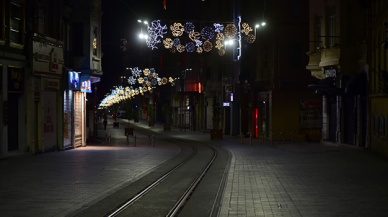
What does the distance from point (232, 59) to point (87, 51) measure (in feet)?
66.1

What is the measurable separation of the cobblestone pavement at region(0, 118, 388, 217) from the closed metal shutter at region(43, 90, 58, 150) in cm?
297

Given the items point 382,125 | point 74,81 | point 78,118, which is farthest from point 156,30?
point 382,125

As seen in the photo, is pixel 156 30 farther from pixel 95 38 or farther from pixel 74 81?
pixel 95 38

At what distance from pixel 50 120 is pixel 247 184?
48.9ft

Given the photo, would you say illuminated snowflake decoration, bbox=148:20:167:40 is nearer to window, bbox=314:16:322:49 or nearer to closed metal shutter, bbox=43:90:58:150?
closed metal shutter, bbox=43:90:58:150

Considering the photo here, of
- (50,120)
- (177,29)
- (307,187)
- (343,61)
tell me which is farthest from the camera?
(343,61)

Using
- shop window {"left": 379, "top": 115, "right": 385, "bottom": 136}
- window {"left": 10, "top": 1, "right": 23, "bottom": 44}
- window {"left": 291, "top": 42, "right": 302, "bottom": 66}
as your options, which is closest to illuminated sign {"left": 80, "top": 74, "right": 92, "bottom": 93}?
window {"left": 10, "top": 1, "right": 23, "bottom": 44}

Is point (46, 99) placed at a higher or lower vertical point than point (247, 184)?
higher

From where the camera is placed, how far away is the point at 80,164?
19.0 metres

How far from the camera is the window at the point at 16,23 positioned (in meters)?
21.4

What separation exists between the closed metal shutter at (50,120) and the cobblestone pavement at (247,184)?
297 centimetres

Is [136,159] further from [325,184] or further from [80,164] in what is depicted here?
[325,184]

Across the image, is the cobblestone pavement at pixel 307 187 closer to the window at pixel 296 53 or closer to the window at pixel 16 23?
the window at pixel 16 23

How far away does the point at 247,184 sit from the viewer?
1359 centimetres
